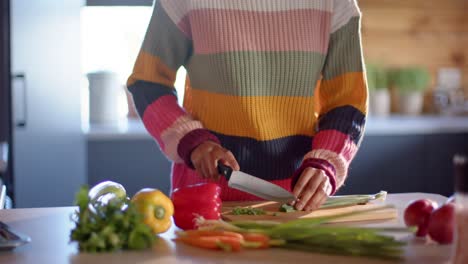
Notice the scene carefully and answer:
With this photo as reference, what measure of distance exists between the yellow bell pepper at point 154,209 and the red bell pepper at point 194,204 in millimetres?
79

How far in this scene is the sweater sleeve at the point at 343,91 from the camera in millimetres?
1854

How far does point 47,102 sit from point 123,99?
0.82m

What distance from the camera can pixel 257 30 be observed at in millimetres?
1921

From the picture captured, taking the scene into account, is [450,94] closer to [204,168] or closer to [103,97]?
[103,97]

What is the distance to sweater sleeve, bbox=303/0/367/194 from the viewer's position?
6.08ft

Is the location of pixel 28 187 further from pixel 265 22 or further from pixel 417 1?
pixel 417 1

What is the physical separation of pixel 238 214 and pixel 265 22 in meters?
0.50

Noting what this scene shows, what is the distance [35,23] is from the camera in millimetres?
3221

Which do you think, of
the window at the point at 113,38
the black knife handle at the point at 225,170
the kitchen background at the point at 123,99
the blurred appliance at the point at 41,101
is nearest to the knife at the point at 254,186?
the black knife handle at the point at 225,170

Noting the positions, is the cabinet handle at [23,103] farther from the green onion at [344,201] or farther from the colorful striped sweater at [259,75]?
the green onion at [344,201]

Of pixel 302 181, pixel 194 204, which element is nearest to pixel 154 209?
pixel 194 204

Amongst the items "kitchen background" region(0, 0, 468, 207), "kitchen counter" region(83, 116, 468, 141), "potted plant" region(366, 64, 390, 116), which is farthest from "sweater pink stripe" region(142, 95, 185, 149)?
"potted plant" region(366, 64, 390, 116)

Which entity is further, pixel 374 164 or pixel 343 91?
pixel 374 164

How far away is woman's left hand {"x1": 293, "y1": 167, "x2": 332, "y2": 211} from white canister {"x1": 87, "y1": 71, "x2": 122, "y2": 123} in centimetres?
222
